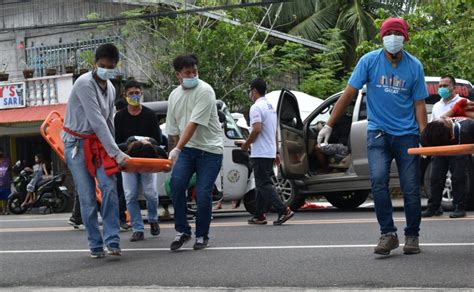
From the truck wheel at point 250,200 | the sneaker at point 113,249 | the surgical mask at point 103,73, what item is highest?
the surgical mask at point 103,73

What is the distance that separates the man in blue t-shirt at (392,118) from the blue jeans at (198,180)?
1536 millimetres

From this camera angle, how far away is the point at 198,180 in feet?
27.2

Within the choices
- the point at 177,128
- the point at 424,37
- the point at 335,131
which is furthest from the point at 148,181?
the point at 424,37

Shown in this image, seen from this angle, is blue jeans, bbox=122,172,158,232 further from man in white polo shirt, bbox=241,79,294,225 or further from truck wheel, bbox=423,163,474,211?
truck wheel, bbox=423,163,474,211

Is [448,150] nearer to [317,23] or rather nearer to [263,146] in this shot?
[263,146]

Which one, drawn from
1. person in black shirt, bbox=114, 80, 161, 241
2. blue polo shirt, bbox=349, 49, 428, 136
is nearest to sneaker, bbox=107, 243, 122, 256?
person in black shirt, bbox=114, 80, 161, 241

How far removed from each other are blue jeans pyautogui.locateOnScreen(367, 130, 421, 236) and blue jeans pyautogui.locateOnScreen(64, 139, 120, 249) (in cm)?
227

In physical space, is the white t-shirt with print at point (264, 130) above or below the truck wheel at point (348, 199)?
above

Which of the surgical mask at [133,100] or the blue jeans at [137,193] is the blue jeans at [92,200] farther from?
the surgical mask at [133,100]

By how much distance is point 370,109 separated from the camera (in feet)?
23.5

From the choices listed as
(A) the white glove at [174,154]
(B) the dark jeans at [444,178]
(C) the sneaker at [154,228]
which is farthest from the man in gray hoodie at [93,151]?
(B) the dark jeans at [444,178]

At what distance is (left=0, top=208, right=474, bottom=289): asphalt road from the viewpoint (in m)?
6.08

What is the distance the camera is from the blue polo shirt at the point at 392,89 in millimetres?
7047

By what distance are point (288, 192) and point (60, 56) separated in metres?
13.7
